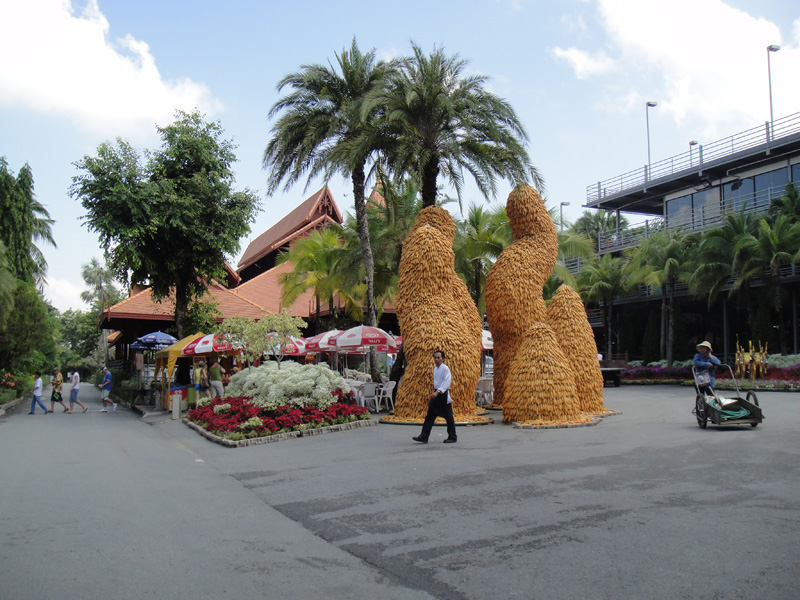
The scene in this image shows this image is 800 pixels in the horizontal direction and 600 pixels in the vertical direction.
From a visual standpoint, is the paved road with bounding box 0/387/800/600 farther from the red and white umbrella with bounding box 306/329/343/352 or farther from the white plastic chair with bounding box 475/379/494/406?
the red and white umbrella with bounding box 306/329/343/352

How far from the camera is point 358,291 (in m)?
30.3

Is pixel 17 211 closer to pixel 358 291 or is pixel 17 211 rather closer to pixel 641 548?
pixel 358 291

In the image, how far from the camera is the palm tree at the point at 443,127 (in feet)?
53.7

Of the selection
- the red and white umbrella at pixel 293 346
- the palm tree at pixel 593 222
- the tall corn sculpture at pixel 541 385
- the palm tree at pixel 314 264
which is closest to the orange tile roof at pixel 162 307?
the palm tree at pixel 314 264

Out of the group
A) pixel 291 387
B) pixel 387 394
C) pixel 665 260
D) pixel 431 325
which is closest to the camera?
pixel 431 325

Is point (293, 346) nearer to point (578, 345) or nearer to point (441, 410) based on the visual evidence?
point (578, 345)

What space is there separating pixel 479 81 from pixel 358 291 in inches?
581

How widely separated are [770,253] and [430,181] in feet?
59.7

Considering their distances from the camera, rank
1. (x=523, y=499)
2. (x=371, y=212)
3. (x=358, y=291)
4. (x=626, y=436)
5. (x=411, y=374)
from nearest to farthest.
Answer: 1. (x=523, y=499)
2. (x=626, y=436)
3. (x=411, y=374)
4. (x=371, y=212)
5. (x=358, y=291)

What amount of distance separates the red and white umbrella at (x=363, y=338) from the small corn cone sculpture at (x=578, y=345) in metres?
4.85

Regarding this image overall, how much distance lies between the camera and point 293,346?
20234mm

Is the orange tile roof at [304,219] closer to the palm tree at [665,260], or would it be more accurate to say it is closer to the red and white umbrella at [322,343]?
the red and white umbrella at [322,343]

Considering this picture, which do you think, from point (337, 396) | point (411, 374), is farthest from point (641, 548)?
point (337, 396)

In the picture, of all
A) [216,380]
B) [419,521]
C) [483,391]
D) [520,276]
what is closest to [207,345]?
[216,380]
